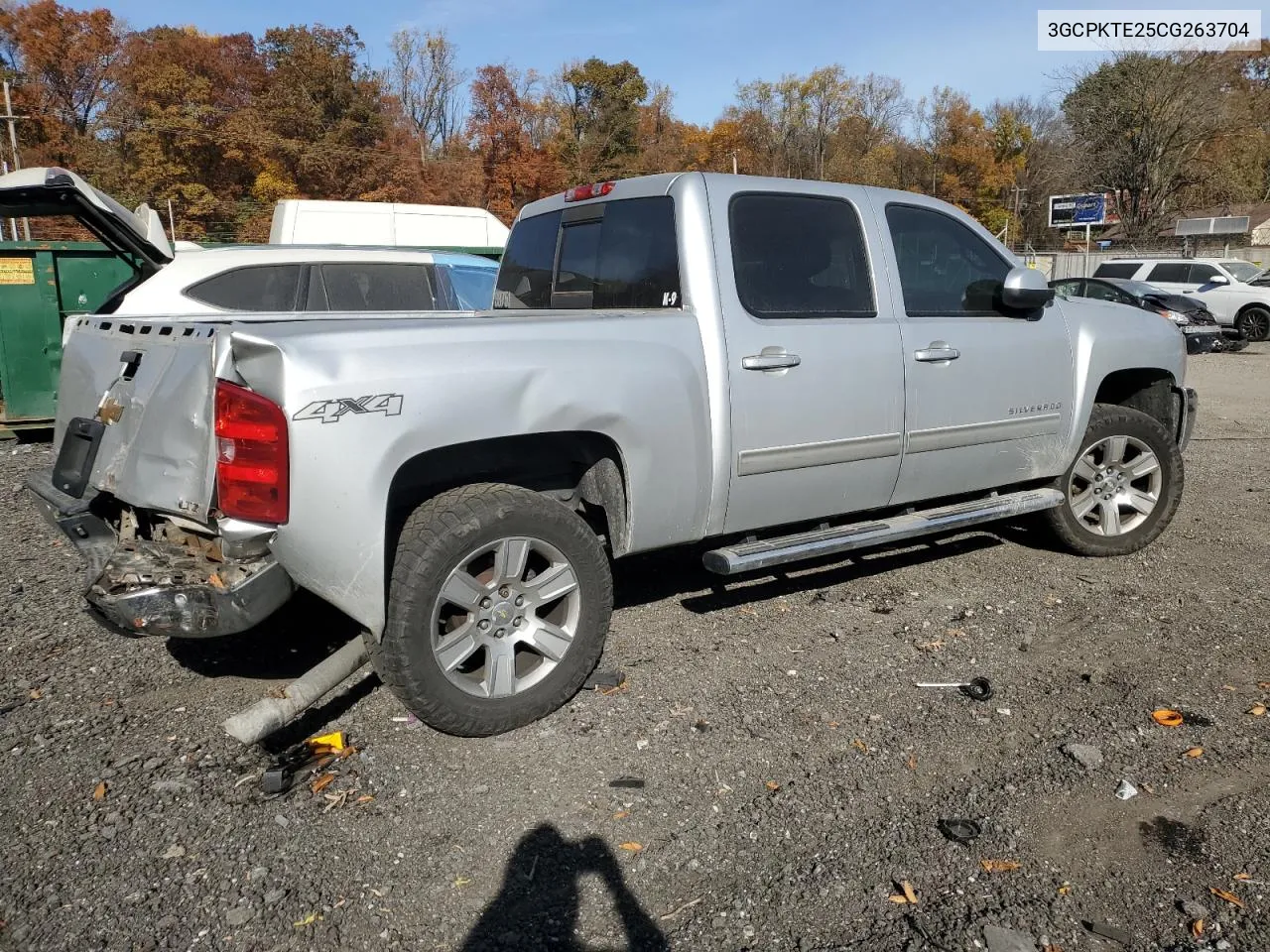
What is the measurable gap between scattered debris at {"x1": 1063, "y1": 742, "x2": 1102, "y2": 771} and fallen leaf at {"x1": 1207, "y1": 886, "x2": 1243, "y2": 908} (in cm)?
66

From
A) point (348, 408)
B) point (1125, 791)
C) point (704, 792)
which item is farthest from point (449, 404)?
point (1125, 791)

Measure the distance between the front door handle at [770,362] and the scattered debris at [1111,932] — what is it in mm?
2279

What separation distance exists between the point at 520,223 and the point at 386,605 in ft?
8.76

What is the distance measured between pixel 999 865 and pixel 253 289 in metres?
6.61

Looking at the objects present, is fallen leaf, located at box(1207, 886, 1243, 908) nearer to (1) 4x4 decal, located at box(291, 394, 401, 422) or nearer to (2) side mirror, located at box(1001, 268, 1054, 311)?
(1) 4x4 decal, located at box(291, 394, 401, 422)

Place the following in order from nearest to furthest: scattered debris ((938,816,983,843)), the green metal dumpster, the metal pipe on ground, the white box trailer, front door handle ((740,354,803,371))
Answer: scattered debris ((938,816,983,843)) → the metal pipe on ground → front door handle ((740,354,803,371)) → the green metal dumpster → the white box trailer

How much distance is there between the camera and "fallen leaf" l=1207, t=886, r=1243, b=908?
2584 millimetres

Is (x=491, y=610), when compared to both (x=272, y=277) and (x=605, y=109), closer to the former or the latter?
(x=272, y=277)

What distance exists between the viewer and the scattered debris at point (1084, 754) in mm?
3322

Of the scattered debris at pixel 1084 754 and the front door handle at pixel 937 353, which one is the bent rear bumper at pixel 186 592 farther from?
the front door handle at pixel 937 353

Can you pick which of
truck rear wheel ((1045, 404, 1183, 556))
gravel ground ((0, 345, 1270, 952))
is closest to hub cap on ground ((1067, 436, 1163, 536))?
truck rear wheel ((1045, 404, 1183, 556))

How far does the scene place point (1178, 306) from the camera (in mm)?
19578

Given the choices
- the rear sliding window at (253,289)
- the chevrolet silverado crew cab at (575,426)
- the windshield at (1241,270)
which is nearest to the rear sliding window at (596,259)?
the chevrolet silverado crew cab at (575,426)

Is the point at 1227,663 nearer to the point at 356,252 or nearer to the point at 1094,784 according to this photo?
the point at 1094,784
